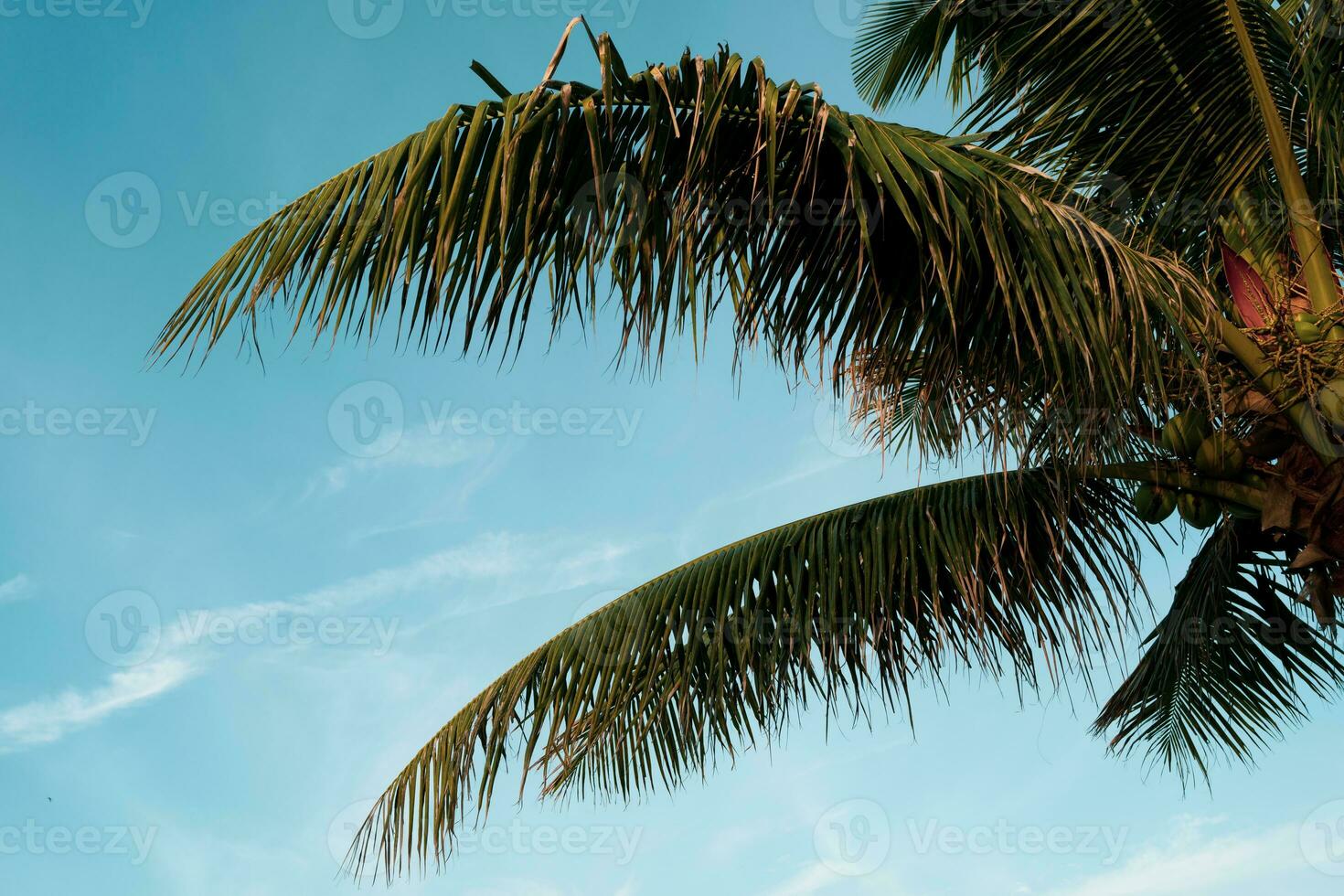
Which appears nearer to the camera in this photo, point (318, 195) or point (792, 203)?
point (318, 195)

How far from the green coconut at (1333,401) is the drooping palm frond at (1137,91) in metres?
1.04

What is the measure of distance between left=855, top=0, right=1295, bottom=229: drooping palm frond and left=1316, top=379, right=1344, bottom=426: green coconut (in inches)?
40.9

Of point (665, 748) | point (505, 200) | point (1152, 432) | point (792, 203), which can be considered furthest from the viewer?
point (665, 748)

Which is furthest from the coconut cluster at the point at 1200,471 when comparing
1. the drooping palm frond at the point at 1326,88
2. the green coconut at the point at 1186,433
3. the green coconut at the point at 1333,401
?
the drooping palm frond at the point at 1326,88

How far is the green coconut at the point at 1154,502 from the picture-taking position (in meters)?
3.63

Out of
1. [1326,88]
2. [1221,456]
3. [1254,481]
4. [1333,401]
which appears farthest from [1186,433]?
[1326,88]

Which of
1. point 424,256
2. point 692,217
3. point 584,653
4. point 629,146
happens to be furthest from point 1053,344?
point 584,653

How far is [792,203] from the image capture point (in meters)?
2.97

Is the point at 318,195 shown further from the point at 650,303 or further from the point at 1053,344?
the point at 1053,344

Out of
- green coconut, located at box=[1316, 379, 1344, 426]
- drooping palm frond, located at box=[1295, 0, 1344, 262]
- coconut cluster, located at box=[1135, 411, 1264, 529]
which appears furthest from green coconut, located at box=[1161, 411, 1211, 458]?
drooping palm frond, located at box=[1295, 0, 1344, 262]

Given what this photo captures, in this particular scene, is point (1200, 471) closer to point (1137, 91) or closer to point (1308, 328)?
point (1308, 328)

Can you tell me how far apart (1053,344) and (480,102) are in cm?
151

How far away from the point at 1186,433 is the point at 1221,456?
13 centimetres

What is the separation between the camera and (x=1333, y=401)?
3117mm
